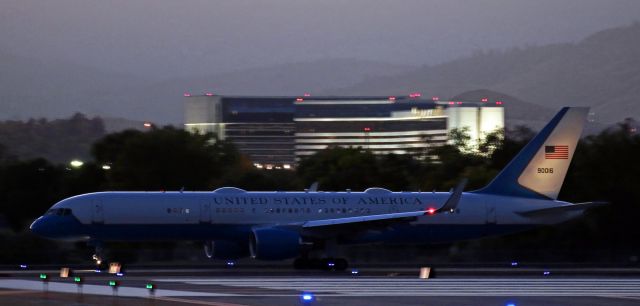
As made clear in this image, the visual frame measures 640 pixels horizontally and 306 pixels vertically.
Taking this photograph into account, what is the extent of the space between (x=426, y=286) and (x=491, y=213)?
46.8ft

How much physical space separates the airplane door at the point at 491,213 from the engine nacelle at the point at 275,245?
8.44 metres

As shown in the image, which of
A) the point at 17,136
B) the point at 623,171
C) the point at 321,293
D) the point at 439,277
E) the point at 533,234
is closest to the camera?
the point at 321,293

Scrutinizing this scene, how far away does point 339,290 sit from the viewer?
1294 inches

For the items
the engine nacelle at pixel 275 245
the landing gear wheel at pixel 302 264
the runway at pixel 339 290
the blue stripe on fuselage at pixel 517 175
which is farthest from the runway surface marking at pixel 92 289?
the blue stripe on fuselage at pixel 517 175

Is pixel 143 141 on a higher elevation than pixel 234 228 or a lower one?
higher

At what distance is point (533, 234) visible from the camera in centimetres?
5878

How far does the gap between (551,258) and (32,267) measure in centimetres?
2132

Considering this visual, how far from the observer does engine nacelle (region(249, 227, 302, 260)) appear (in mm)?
43781

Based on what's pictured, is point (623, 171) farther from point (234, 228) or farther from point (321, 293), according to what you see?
point (321, 293)

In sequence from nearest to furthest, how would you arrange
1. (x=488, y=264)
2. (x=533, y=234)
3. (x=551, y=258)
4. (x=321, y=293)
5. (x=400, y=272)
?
(x=321, y=293), (x=400, y=272), (x=488, y=264), (x=551, y=258), (x=533, y=234)

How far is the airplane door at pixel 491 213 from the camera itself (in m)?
48.6

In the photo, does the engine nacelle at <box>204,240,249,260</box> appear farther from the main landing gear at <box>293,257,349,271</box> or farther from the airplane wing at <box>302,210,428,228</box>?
the airplane wing at <box>302,210,428,228</box>

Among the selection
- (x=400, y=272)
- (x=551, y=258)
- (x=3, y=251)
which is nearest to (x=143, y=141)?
(x=3, y=251)

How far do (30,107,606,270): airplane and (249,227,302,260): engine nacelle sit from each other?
0.03 metres
